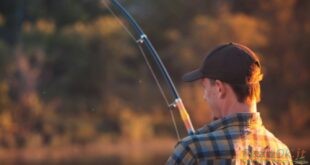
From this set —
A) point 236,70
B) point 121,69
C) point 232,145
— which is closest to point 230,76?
point 236,70

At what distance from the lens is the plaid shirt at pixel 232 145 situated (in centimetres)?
166

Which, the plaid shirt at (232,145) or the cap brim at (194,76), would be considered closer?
the plaid shirt at (232,145)

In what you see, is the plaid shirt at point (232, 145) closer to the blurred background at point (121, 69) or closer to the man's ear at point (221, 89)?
the man's ear at point (221, 89)

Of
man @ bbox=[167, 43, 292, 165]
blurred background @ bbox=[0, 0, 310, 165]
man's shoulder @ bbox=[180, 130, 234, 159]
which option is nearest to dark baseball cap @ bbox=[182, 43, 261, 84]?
man @ bbox=[167, 43, 292, 165]

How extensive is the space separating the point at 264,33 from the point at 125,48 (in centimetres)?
305

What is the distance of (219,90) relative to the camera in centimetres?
173

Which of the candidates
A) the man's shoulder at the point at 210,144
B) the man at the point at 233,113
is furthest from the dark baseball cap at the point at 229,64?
the man's shoulder at the point at 210,144

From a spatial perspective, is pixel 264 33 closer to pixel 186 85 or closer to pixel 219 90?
pixel 186 85

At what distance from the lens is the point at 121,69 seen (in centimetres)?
1738

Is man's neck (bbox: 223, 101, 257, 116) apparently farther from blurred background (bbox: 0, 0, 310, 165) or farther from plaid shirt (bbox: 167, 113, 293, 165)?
blurred background (bbox: 0, 0, 310, 165)

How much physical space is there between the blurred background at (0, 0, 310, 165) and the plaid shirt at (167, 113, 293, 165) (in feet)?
42.0

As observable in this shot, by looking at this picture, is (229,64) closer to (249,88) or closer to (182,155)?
(249,88)

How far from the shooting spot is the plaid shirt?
1.66 m

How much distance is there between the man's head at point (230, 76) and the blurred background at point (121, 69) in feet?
42.0
